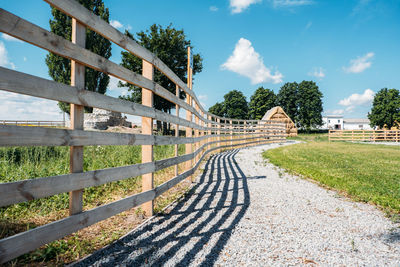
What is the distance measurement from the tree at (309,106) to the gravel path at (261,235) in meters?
54.3

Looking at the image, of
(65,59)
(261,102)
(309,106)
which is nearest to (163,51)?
(65,59)

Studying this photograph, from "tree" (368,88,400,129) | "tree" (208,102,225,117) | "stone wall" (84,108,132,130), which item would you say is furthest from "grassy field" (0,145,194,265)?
"tree" (208,102,225,117)

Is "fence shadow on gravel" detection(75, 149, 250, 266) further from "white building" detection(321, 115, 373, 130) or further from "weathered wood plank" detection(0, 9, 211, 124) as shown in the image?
"white building" detection(321, 115, 373, 130)

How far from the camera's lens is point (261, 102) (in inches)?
2265

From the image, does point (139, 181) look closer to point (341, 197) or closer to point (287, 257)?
point (287, 257)

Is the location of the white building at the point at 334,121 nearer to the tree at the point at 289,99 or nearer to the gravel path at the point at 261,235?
the tree at the point at 289,99

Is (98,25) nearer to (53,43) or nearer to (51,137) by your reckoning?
(53,43)

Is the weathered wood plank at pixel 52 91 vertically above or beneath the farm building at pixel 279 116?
beneath

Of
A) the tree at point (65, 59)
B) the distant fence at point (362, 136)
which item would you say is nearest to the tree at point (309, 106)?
the distant fence at point (362, 136)

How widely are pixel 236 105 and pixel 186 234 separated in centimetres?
6657

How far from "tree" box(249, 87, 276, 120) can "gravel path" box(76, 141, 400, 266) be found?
5494 centimetres

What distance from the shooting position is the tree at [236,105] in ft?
219

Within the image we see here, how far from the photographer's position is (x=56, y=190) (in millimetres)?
1826

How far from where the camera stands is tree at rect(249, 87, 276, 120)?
57.2 m
